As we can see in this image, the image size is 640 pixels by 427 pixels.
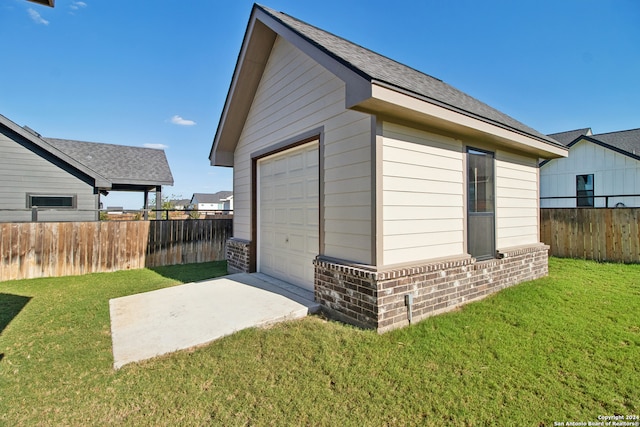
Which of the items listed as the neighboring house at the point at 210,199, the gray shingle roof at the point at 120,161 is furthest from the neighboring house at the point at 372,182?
the neighboring house at the point at 210,199

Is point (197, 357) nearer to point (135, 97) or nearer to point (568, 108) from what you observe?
point (135, 97)

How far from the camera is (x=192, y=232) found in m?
9.58

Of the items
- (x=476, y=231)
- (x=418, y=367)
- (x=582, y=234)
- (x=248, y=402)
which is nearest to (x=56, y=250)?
(x=248, y=402)

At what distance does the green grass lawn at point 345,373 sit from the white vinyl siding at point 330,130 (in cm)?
131

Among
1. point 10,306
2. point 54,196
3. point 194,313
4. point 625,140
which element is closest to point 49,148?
point 54,196

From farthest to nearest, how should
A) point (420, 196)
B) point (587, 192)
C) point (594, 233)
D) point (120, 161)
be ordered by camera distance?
1. point (120, 161)
2. point (587, 192)
3. point (594, 233)
4. point (420, 196)

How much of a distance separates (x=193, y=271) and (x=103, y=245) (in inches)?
102

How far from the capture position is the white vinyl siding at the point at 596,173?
506 inches

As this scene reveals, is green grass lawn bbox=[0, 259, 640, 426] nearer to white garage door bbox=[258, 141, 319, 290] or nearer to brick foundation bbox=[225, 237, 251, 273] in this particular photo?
white garage door bbox=[258, 141, 319, 290]

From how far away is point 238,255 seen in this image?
24.4ft

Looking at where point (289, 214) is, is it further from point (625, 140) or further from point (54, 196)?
point (625, 140)

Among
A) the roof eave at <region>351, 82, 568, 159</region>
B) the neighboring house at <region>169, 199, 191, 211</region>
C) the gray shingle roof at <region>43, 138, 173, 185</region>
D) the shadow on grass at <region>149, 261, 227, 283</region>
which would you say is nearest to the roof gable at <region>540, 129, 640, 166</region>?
the roof eave at <region>351, 82, 568, 159</region>

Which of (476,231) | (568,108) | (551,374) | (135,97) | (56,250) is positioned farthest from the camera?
(568,108)

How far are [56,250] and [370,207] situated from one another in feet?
27.0
